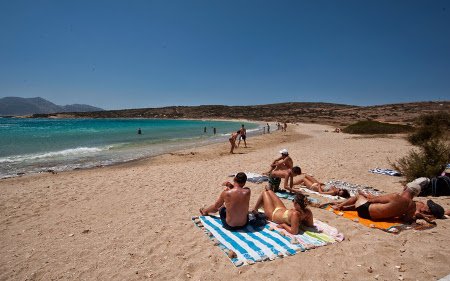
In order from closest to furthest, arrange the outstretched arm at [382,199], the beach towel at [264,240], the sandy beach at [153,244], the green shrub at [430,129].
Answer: the sandy beach at [153,244] → the beach towel at [264,240] → the outstretched arm at [382,199] → the green shrub at [430,129]

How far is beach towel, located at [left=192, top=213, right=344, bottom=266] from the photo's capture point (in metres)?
4.33

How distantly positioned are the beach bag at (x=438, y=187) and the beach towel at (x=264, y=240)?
3684mm

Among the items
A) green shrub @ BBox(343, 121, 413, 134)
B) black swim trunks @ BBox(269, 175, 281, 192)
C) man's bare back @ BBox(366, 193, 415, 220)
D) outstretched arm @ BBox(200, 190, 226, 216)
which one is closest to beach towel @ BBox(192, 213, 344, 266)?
outstretched arm @ BBox(200, 190, 226, 216)

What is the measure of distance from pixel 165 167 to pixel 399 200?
352 inches

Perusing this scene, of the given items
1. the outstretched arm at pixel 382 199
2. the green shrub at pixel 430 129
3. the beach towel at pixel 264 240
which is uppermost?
the green shrub at pixel 430 129

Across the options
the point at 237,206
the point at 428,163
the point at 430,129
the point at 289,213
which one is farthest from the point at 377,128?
the point at 237,206

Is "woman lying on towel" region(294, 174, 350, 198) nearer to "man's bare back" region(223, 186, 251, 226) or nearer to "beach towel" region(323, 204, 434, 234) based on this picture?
"beach towel" region(323, 204, 434, 234)

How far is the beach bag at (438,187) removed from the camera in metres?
7.25

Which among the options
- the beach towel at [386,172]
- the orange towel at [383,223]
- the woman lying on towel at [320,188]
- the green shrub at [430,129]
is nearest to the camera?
the orange towel at [383,223]

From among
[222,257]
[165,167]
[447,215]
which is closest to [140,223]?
[222,257]

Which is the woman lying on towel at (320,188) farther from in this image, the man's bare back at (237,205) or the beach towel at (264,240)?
the man's bare back at (237,205)

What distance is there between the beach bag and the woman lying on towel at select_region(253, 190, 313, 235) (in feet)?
13.1

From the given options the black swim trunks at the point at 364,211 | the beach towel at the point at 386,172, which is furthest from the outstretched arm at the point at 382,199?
the beach towel at the point at 386,172

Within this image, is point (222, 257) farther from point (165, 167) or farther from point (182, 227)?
point (165, 167)
